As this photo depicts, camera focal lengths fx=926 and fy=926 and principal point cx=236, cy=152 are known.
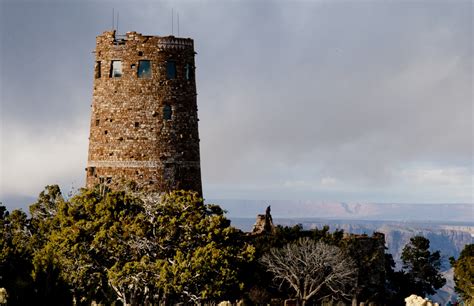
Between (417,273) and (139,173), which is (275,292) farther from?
(417,273)

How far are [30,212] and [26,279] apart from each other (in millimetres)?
17218

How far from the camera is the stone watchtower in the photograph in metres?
55.6

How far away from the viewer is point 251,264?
54.9 m

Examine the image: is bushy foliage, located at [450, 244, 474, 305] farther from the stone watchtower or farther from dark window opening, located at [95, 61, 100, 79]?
dark window opening, located at [95, 61, 100, 79]

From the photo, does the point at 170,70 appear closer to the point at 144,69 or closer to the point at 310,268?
the point at 144,69

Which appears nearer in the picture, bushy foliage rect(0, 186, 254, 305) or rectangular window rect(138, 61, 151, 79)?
bushy foliage rect(0, 186, 254, 305)

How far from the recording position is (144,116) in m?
55.7

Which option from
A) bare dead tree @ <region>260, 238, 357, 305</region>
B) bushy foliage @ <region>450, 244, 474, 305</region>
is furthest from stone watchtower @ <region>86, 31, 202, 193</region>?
bushy foliage @ <region>450, 244, 474, 305</region>

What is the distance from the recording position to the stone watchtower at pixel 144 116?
5562 centimetres

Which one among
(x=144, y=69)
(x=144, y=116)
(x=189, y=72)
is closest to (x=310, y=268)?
(x=144, y=116)

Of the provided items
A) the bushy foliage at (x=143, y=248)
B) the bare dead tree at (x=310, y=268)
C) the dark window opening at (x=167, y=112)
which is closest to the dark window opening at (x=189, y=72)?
the dark window opening at (x=167, y=112)

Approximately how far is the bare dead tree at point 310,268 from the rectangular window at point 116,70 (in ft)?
46.8

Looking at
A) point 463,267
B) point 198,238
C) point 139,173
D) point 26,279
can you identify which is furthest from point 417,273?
point 26,279

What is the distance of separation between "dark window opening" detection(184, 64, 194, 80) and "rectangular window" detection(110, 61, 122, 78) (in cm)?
405
